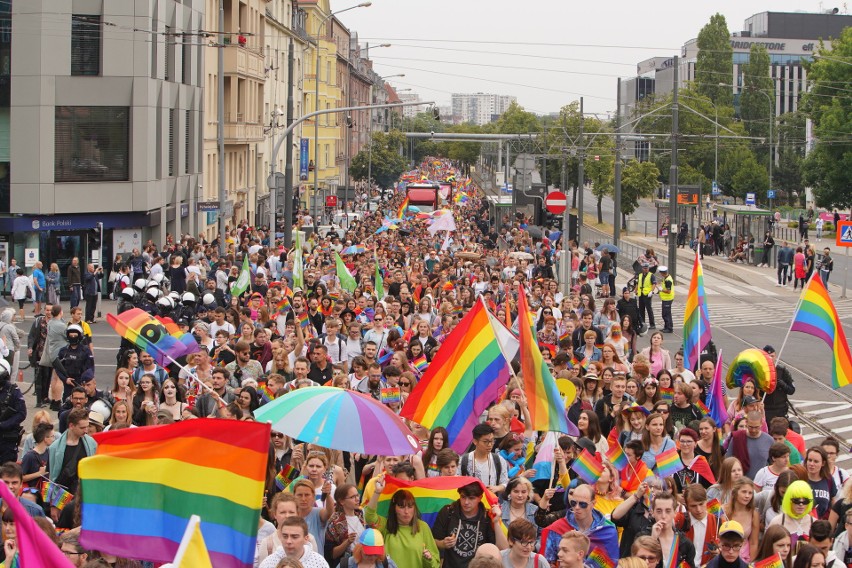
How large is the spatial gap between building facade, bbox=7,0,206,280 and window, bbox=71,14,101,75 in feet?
0.09

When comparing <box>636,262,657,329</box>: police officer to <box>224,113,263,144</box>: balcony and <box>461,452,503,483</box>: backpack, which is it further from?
<box>224,113,263,144</box>: balcony

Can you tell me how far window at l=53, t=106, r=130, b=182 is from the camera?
3703 centimetres

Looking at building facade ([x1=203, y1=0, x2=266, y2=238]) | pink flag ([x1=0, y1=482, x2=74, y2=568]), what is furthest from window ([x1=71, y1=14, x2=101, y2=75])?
pink flag ([x1=0, y1=482, x2=74, y2=568])

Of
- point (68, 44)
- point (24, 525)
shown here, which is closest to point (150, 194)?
point (68, 44)

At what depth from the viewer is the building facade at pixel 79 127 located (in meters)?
36.3

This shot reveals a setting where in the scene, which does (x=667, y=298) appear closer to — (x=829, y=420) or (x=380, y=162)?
(x=829, y=420)

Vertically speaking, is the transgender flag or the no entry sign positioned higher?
the no entry sign

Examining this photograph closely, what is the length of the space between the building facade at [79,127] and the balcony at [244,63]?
12980 millimetres

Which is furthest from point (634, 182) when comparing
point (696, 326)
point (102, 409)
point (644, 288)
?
point (102, 409)

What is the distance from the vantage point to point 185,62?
4572cm

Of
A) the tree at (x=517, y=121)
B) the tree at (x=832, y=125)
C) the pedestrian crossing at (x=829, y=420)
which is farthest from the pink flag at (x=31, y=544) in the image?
the tree at (x=517, y=121)

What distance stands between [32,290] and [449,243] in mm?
15223

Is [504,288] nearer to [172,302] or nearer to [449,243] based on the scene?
[172,302]

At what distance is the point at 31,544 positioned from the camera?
643cm
